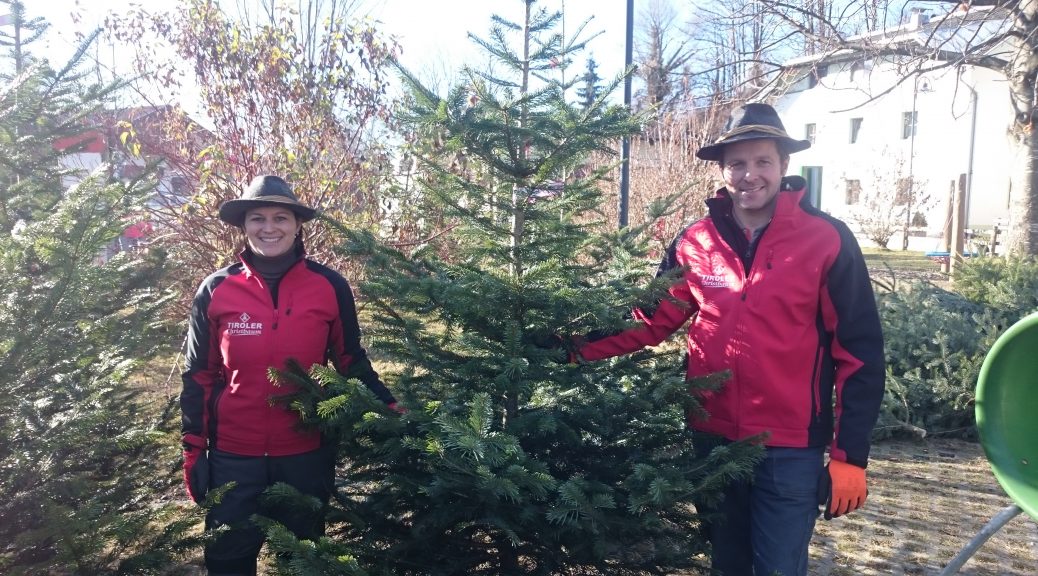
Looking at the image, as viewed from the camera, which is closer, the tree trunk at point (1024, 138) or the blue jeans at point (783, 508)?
the blue jeans at point (783, 508)

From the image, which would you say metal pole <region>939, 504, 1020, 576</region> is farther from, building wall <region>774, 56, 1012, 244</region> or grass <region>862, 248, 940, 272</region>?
building wall <region>774, 56, 1012, 244</region>

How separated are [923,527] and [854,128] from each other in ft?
107

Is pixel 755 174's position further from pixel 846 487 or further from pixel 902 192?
pixel 902 192

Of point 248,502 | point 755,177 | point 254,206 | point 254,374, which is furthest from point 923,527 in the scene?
point 254,206

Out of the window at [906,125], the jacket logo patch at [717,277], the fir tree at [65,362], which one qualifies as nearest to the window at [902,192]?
the window at [906,125]

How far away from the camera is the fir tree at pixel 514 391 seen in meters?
2.45

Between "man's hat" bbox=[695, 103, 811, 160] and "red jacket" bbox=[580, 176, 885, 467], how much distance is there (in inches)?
8.1

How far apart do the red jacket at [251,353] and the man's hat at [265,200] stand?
0.23 metres

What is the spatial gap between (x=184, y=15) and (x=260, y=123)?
133 centimetres

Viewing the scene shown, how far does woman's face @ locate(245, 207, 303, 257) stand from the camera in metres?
3.05

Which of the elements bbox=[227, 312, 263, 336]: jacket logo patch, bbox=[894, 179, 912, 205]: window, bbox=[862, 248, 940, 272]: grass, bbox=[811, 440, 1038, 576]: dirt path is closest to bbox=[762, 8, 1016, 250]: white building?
bbox=[894, 179, 912, 205]: window

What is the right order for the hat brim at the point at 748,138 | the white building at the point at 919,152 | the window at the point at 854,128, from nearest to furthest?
1. the hat brim at the point at 748,138
2. the white building at the point at 919,152
3. the window at the point at 854,128

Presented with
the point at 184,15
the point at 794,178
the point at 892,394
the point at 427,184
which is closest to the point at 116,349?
the point at 427,184

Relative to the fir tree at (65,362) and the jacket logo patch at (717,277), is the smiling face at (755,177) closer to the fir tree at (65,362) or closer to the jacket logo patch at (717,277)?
the jacket logo patch at (717,277)
